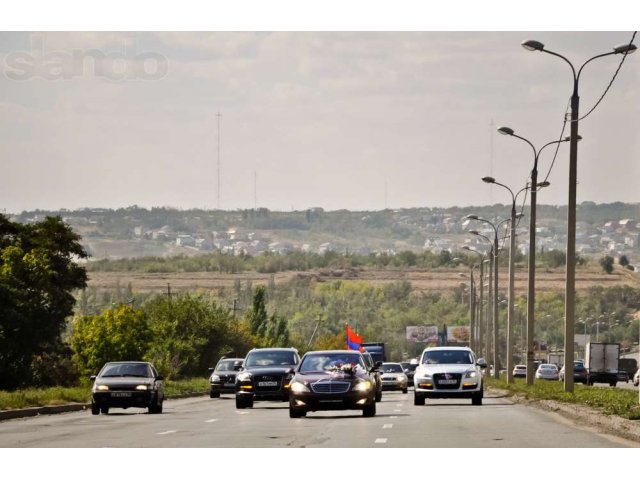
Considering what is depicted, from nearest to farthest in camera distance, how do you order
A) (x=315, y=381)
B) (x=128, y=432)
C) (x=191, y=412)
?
(x=128, y=432), (x=315, y=381), (x=191, y=412)

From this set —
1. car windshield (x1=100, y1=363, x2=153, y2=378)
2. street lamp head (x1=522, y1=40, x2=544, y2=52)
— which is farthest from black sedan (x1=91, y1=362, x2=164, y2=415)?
street lamp head (x1=522, y1=40, x2=544, y2=52)

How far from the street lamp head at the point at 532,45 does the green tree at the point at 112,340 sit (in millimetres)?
59425

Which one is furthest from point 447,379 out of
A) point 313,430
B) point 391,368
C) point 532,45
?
point 391,368

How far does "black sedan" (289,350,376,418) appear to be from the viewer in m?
37.5

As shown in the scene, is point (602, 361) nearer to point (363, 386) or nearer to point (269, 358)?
point (269, 358)

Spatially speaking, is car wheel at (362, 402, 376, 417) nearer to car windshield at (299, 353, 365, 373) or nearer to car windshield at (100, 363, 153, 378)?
car windshield at (299, 353, 365, 373)

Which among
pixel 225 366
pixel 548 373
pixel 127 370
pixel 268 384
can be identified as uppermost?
pixel 127 370

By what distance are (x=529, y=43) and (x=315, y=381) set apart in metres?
14.3

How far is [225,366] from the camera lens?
229 ft

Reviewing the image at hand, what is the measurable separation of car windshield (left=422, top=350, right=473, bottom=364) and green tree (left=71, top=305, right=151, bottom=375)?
55.2 meters

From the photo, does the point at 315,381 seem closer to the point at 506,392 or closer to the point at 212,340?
the point at 506,392

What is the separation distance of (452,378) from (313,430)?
16.1 metres

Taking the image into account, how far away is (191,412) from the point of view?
46062mm

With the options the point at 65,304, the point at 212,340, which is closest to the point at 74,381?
the point at 65,304
